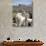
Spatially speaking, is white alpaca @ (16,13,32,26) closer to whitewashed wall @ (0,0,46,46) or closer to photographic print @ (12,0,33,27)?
photographic print @ (12,0,33,27)

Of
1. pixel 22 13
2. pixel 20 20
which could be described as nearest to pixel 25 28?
pixel 20 20

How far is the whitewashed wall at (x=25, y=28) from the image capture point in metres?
3.11

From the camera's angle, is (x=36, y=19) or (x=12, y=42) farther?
(x=36, y=19)

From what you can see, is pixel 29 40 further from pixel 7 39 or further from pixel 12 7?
pixel 12 7

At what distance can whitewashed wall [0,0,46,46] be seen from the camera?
3.11 m

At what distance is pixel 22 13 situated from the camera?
3.15 m

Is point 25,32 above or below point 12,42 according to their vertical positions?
above

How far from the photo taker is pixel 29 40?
3104 mm

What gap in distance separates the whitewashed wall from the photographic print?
0.09 metres

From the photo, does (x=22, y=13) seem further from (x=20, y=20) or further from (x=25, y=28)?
(x=25, y=28)

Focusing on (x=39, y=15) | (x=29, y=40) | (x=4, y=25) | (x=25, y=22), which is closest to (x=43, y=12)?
(x=39, y=15)

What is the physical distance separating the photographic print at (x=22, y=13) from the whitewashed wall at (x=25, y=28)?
9 centimetres

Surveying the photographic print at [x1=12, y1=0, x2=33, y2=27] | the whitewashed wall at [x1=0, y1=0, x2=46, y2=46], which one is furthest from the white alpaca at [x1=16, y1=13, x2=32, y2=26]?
the whitewashed wall at [x1=0, y1=0, x2=46, y2=46]

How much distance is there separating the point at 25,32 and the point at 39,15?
493mm
